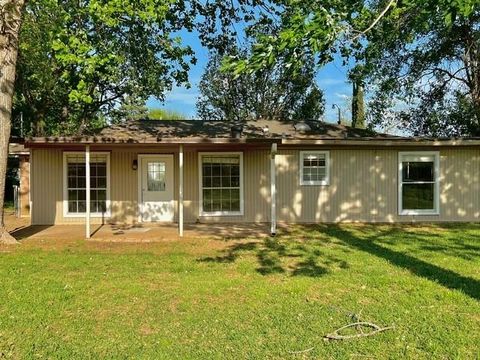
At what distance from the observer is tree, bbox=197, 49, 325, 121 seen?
28297 millimetres

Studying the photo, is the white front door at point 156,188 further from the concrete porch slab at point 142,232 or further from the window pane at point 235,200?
the window pane at point 235,200

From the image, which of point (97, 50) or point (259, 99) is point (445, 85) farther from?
point (97, 50)

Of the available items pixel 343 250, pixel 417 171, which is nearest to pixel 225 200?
pixel 343 250

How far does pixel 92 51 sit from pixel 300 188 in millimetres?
6840

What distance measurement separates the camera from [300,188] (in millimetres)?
12383

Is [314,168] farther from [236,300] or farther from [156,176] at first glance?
[236,300]

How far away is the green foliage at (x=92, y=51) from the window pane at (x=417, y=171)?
23.2ft

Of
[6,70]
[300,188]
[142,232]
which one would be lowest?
[142,232]

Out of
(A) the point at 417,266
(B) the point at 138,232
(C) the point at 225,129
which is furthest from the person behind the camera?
(C) the point at 225,129

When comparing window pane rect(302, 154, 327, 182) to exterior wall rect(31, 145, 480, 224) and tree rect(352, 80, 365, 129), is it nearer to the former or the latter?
exterior wall rect(31, 145, 480, 224)

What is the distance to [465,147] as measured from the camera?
12.5 metres

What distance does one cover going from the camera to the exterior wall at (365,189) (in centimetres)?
1238

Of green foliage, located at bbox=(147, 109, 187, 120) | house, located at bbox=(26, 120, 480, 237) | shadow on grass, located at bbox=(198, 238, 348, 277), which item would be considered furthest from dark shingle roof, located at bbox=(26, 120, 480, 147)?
green foliage, located at bbox=(147, 109, 187, 120)

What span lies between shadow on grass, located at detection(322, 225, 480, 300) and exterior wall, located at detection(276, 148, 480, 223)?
226 cm
